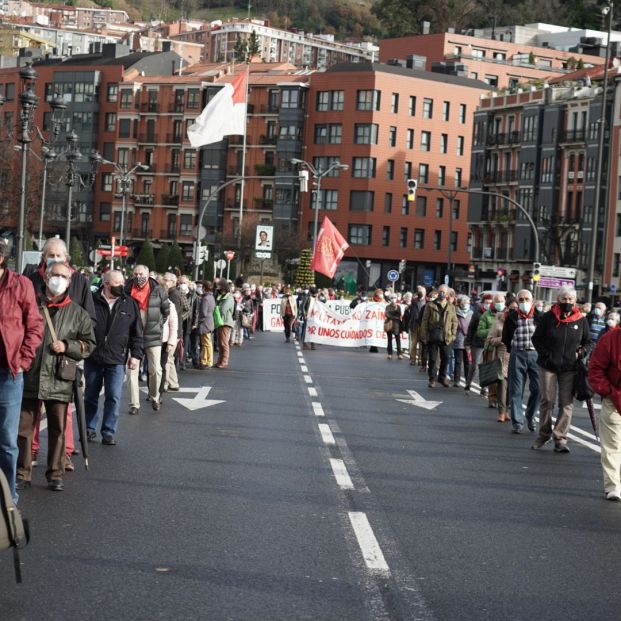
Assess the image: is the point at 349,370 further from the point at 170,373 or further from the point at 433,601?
the point at 433,601

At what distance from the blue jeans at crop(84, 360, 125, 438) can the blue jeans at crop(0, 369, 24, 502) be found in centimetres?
516

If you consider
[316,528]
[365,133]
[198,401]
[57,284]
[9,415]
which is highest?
[365,133]

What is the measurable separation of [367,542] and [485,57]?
419 feet

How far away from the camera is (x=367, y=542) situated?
9.67 metres

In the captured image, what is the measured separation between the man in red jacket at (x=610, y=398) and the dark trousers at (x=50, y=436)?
434cm

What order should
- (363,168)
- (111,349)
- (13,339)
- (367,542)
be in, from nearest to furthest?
(13,339) < (367,542) < (111,349) < (363,168)

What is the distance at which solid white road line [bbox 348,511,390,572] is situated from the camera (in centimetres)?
890

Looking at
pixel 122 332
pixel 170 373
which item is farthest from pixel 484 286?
pixel 122 332

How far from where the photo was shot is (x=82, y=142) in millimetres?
135250

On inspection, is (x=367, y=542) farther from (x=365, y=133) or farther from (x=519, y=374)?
(x=365, y=133)

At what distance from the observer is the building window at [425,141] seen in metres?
122

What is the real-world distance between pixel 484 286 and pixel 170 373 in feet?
297

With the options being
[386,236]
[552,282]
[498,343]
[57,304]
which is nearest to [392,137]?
[386,236]

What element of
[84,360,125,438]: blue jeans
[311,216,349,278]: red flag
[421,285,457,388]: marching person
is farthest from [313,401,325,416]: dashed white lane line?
[311,216,349,278]: red flag
